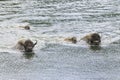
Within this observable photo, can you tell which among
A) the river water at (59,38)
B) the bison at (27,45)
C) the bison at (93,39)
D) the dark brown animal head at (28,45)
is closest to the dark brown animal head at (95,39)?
the bison at (93,39)

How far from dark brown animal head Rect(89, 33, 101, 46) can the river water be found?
323 mm

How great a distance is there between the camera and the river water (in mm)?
21598

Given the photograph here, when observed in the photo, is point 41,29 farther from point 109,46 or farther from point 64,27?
point 109,46

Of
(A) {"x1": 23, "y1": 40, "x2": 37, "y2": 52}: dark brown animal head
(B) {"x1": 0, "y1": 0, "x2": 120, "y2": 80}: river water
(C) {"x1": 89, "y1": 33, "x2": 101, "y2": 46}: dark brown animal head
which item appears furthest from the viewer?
(C) {"x1": 89, "y1": 33, "x2": 101, "y2": 46}: dark brown animal head

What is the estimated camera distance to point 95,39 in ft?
88.2

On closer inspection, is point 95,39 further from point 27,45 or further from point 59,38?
point 27,45

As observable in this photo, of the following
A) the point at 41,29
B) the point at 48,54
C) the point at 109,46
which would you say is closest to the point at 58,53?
the point at 48,54

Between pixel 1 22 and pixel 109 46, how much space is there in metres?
8.95

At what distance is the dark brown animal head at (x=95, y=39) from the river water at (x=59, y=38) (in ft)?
1.06

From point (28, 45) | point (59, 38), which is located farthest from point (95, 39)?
point (28, 45)

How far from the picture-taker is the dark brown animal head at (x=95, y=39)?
87.6 ft

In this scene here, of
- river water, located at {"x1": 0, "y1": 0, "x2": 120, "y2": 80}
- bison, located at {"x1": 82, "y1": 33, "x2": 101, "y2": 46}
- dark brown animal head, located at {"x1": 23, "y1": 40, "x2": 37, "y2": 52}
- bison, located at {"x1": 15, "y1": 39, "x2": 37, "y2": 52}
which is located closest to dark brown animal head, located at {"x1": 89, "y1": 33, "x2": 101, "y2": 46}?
bison, located at {"x1": 82, "y1": 33, "x2": 101, "y2": 46}

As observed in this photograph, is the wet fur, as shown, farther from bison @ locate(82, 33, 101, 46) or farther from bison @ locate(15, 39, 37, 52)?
bison @ locate(15, 39, 37, 52)

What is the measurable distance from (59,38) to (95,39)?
219 cm
